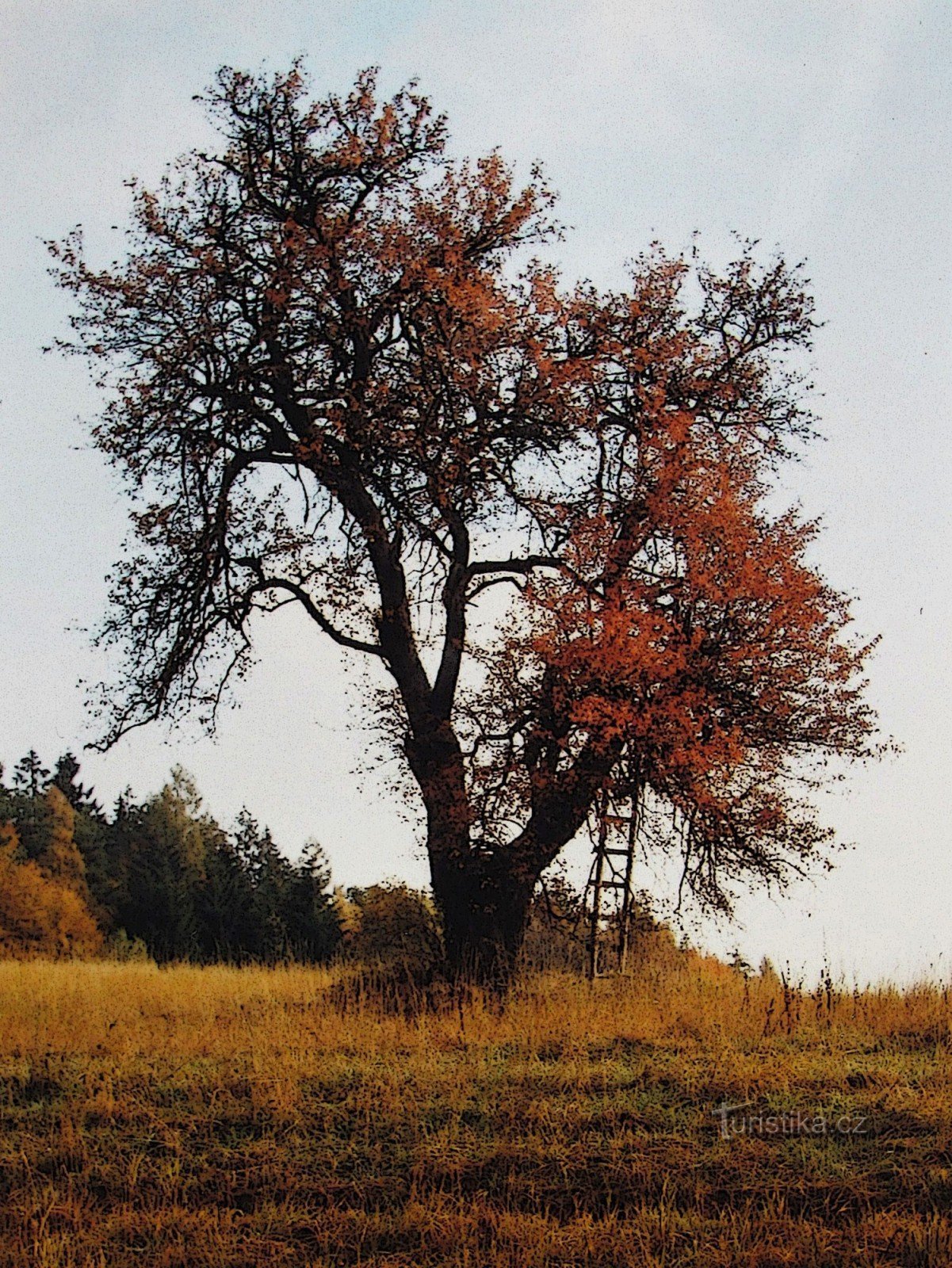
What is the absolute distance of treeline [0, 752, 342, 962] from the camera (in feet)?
124

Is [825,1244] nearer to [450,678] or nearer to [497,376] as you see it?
[450,678]

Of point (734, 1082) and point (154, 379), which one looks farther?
point (154, 379)

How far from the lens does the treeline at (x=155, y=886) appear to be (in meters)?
37.8

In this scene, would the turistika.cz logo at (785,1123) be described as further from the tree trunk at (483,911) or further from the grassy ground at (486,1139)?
the tree trunk at (483,911)

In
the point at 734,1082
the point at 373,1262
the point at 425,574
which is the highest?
the point at 425,574

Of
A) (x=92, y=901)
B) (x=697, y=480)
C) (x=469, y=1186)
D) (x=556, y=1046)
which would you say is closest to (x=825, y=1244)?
(x=469, y=1186)

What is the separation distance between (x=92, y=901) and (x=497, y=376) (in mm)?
29120

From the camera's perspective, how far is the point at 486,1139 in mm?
10531

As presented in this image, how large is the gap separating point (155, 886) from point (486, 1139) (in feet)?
110

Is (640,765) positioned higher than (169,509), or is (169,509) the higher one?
(169,509)

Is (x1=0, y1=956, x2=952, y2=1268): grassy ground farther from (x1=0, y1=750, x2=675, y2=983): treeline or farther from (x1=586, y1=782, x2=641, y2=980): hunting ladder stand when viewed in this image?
(x1=0, y1=750, x2=675, y2=983): treeline

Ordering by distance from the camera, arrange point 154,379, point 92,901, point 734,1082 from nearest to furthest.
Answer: point 734,1082, point 154,379, point 92,901

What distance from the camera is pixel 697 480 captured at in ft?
56.5

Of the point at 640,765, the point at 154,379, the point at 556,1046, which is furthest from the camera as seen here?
the point at 154,379
